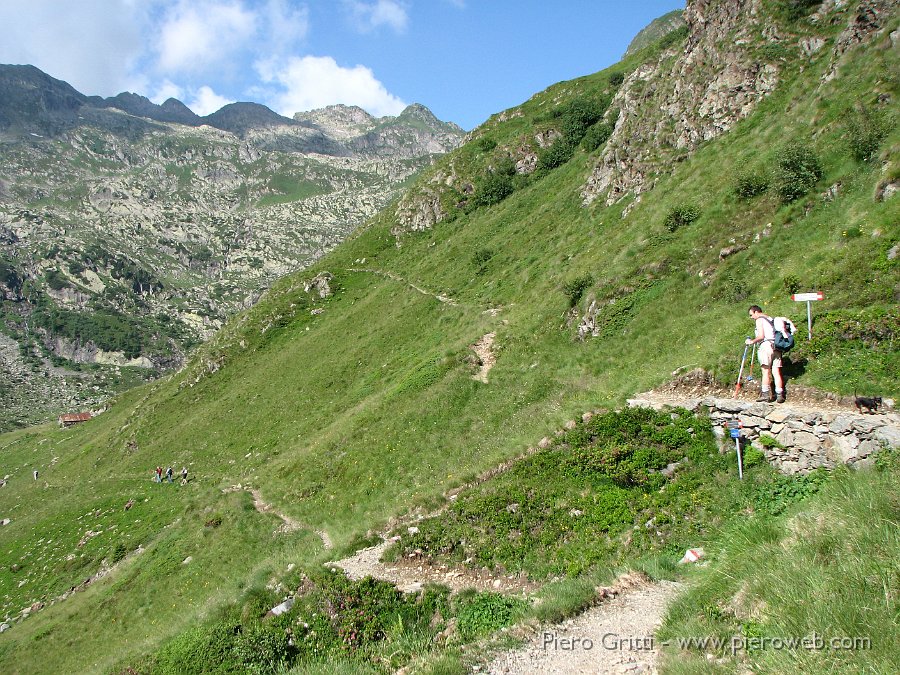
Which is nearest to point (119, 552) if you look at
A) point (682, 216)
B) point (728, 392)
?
point (728, 392)

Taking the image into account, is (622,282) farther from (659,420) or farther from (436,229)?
(436,229)

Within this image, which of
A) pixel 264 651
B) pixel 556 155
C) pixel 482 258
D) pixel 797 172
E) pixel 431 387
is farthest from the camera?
pixel 556 155

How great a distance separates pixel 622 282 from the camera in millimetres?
25312

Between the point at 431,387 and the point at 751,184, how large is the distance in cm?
2101

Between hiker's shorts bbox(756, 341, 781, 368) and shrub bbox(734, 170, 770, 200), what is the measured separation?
14987mm

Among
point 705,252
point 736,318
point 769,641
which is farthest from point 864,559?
point 705,252

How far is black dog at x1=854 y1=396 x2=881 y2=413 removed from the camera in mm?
10406

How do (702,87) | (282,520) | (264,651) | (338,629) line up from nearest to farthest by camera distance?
1. (264,651)
2. (338,629)
3. (282,520)
4. (702,87)

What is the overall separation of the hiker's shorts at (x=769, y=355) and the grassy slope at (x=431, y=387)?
3.51 ft

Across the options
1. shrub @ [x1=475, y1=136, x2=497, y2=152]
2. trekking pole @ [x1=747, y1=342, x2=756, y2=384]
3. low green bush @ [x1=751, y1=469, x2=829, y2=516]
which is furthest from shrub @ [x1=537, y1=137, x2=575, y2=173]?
low green bush @ [x1=751, y1=469, x2=829, y2=516]

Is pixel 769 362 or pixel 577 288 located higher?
pixel 577 288

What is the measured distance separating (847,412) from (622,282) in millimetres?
15427

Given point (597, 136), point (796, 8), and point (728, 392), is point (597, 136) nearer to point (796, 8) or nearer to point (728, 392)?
point (796, 8)

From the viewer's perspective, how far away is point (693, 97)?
3694cm
